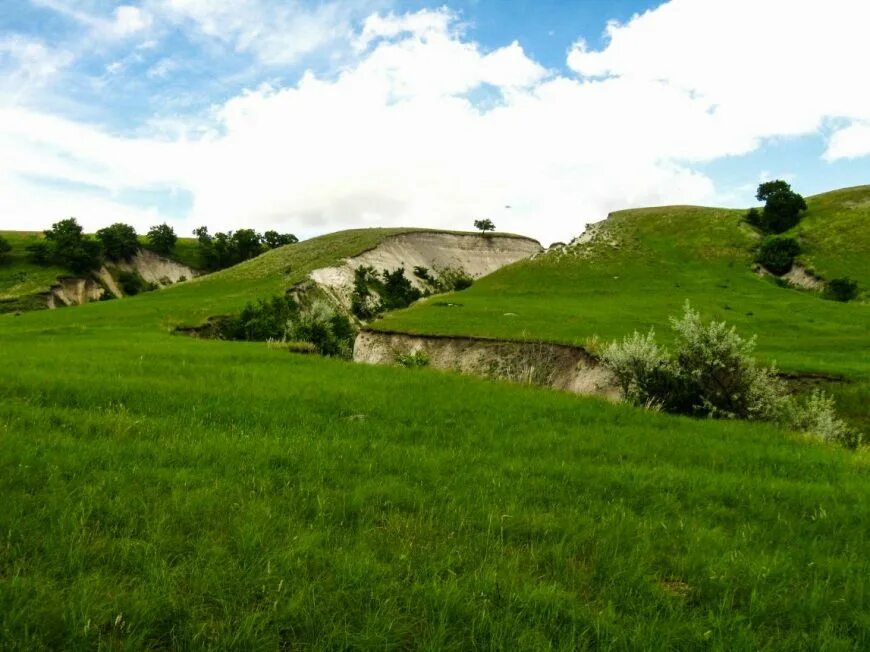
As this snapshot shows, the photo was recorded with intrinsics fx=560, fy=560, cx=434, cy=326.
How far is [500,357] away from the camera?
37250 millimetres

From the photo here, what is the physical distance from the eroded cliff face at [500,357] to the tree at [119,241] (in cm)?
11636

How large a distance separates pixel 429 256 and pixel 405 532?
124 meters

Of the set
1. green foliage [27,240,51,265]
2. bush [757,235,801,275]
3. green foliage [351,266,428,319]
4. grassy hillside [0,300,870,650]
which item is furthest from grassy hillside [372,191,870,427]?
green foliage [27,240,51,265]

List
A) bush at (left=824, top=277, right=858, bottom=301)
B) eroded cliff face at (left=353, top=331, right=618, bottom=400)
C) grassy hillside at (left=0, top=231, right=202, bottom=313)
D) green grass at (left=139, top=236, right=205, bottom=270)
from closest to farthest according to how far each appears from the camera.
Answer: eroded cliff face at (left=353, top=331, right=618, bottom=400), bush at (left=824, top=277, right=858, bottom=301), grassy hillside at (left=0, top=231, right=202, bottom=313), green grass at (left=139, top=236, right=205, bottom=270)

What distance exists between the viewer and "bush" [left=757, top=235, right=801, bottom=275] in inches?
2854

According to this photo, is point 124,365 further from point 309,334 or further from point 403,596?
point 309,334

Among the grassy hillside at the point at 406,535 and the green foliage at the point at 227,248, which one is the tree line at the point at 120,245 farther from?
the grassy hillside at the point at 406,535

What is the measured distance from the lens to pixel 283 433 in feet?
34.2

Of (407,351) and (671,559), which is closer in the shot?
(671,559)

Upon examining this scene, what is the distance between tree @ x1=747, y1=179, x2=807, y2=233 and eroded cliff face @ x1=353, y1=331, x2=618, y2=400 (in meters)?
69.7

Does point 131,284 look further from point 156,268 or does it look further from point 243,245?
point 243,245

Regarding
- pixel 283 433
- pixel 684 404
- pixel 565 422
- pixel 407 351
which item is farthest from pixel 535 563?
pixel 407 351

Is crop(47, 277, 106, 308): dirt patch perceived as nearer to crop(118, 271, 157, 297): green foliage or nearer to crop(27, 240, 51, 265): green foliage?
crop(118, 271, 157, 297): green foliage

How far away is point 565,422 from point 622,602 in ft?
27.6
